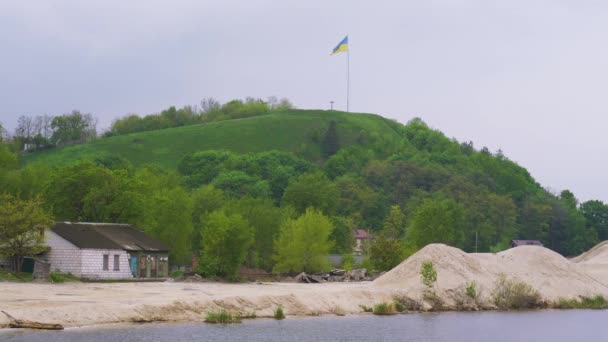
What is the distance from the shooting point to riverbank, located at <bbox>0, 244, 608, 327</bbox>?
176ft

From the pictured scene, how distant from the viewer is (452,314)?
7262 centimetres

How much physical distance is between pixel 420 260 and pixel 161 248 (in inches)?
863

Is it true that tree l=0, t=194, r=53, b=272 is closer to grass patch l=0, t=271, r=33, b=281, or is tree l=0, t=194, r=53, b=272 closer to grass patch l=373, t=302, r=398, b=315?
grass patch l=0, t=271, r=33, b=281

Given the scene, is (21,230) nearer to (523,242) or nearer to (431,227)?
(431,227)

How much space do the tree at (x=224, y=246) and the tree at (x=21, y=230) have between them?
14649mm

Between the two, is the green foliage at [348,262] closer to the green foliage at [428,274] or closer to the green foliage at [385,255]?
the green foliage at [385,255]

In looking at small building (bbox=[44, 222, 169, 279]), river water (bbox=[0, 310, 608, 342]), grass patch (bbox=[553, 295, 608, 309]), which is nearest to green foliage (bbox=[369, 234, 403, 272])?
grass patch (bbox=[553, 295, 608, 309])

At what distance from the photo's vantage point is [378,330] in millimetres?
57406

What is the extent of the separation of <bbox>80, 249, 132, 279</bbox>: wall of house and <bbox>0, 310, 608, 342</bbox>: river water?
2053 cm

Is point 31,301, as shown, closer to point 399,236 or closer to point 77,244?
point 77,244

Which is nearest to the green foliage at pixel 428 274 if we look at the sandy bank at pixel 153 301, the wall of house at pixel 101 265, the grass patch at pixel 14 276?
the sandy bank at pixel 153 301

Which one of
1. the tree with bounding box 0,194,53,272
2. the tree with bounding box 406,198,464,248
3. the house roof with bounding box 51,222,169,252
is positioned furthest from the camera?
the tree with bounding box 406,198,464,248

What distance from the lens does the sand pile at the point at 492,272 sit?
78188mm

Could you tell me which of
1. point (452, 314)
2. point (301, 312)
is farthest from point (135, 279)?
point (452, 314)
